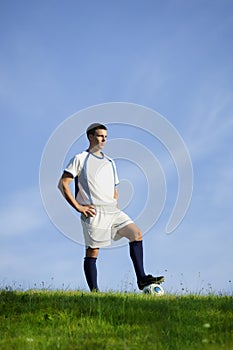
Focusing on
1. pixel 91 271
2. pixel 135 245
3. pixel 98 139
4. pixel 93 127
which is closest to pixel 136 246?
pixel 135 245

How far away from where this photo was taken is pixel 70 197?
945cm

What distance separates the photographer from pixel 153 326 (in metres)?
6.40

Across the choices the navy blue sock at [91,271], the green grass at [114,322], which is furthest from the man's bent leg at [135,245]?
the green grass at [114,322]

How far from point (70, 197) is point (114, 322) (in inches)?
125

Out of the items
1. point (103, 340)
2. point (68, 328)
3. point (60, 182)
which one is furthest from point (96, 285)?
point (103, 340)

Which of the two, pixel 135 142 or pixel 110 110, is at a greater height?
pixel 110 110

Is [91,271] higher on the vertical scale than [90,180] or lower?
lower

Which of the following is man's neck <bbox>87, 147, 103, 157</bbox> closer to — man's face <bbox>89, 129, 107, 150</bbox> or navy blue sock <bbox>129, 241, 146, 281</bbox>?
man's face <bbox>89, 129, 107, 150</bbox>

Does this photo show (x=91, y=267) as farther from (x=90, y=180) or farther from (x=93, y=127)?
(x=93, y=127)

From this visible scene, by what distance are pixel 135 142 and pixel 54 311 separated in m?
3.52

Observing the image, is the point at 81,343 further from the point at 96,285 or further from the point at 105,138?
the point at 105,138

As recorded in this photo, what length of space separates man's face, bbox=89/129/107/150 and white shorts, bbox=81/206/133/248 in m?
1.08

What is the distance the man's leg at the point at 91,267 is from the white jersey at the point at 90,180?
841 millimetres

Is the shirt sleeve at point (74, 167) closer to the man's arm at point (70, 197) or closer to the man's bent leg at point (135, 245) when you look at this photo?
the man's arm at point (70, 197)
